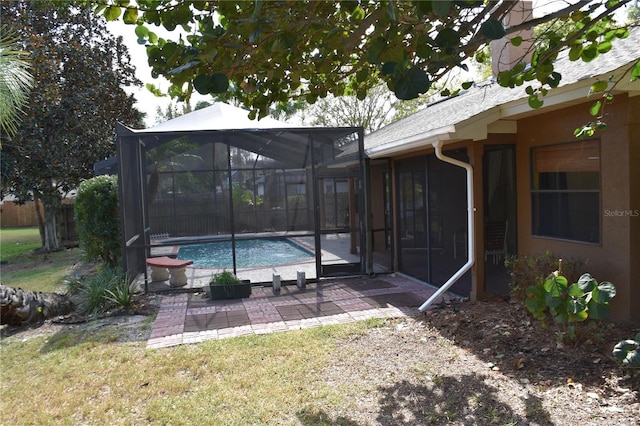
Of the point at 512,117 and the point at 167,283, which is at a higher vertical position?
Result: the point at 512,117

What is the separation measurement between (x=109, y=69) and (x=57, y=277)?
8125 mm

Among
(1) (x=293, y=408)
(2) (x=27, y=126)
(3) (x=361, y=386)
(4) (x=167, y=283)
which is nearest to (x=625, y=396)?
(3) (x=361, y=386)

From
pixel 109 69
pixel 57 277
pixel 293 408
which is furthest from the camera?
pixel 109 69

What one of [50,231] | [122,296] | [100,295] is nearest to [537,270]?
[122,296]

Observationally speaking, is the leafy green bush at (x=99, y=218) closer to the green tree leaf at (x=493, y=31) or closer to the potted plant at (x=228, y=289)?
the potted plant at (x=228, y=289)

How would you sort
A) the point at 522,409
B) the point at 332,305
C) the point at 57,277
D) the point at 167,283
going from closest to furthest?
the point at 522,409 → the point at 332,305 → the point at 167,283 → the point at 57,277

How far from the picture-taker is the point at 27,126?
14.1 metres

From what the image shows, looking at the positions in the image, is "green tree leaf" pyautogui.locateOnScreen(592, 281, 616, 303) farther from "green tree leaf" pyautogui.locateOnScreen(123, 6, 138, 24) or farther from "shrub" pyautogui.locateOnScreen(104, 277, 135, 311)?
"shrub" pyautogui.locateOnScreen(104, 277, 135, 311)

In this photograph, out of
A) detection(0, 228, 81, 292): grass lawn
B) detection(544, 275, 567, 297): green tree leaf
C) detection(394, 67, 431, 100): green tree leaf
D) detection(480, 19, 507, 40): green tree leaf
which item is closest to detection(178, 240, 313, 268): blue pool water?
detection(0, 228, 81, 292): grass lawn

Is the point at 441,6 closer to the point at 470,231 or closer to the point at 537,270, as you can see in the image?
the point at 537,270

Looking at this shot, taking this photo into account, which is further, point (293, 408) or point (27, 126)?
point (27, 126)

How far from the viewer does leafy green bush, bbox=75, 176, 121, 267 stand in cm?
941

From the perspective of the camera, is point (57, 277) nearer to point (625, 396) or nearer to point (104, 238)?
point (104, 238)

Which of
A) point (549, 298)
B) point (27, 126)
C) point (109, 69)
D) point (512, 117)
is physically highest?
point (109, 69)
